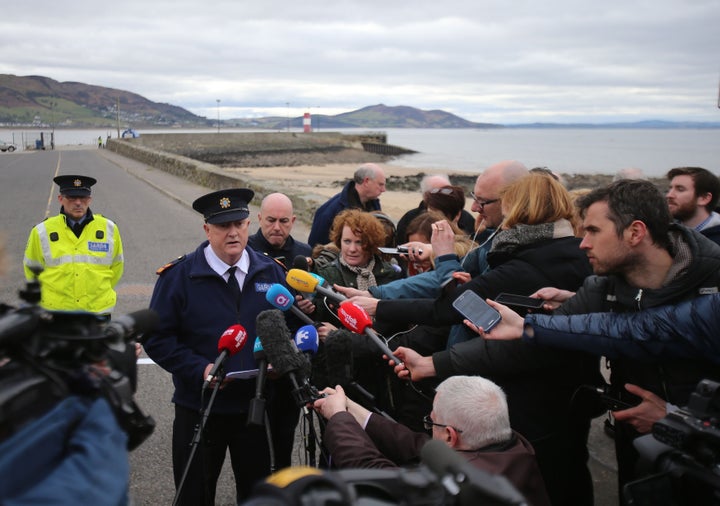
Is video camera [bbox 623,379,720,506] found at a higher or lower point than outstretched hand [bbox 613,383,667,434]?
higher

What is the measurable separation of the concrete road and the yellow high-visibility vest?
3.20 ft

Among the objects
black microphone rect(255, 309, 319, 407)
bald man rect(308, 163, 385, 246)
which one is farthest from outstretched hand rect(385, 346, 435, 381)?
bald man rect(308, 163, 385, 246)

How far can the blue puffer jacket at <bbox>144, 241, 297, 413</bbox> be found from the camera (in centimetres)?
332

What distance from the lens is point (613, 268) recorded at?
104 inches

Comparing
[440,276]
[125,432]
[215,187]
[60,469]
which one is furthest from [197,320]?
[215,187]

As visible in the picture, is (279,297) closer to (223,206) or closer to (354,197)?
(223,206)

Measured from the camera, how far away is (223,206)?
3.52m

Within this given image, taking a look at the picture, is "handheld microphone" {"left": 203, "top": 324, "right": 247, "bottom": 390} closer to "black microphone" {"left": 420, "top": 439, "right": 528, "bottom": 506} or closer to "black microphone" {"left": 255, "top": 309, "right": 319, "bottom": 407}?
"black microphone" {"left": 255, "top": 309, "right": 319, "bottom": 407}

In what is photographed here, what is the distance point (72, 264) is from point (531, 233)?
4.14 metres

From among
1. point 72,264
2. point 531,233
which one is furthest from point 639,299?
point 72,264

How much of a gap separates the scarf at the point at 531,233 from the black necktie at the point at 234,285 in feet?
4.88

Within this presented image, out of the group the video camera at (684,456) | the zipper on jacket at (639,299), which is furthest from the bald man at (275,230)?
the video camera at (684,456)

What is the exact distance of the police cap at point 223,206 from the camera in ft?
11.4

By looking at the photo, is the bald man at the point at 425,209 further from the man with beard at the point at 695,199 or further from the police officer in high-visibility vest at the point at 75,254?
the police officer in high-visibility vest at the point at 75,254
